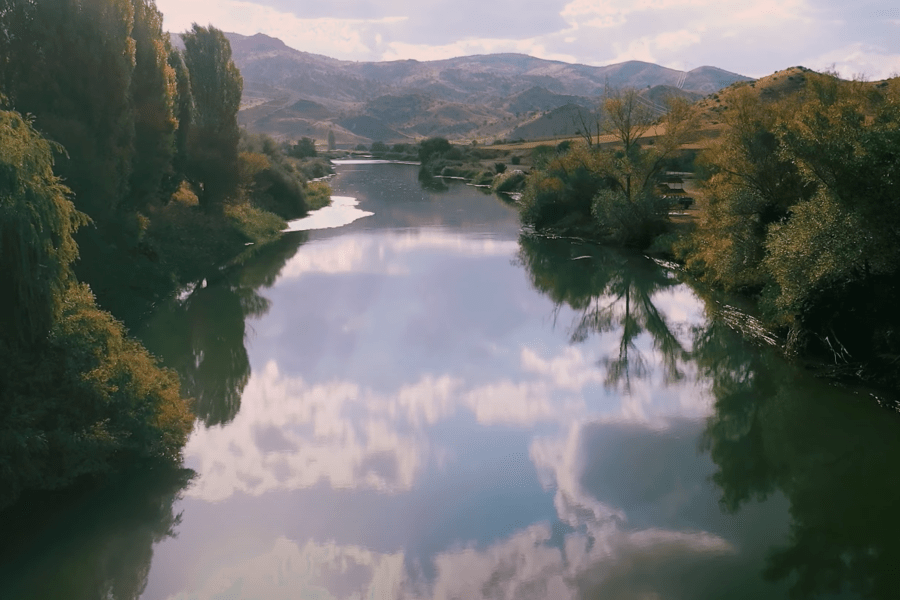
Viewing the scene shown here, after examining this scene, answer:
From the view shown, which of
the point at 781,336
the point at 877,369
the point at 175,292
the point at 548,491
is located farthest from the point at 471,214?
the point at 548,491

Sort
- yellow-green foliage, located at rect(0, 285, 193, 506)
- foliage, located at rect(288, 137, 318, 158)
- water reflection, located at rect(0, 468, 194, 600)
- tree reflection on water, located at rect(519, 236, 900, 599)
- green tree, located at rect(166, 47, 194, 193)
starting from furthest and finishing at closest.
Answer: foliage, located at rect(288, 137, 318, 158), green tree, located at rect(166, 47, 194, 193), tree reflection on water, located at rect(519, 236, 900, 599), yellow-green foliage, located at rect(0, 285, 193, 506), water reflection, located at rect(0, 468, 194, 600)

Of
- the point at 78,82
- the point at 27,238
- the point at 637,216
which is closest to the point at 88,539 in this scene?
the point at 27,238

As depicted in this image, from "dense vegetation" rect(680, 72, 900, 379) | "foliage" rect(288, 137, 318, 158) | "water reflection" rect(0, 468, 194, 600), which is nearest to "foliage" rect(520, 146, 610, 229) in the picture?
"dense vegetation" rect(680, 72, 900, 379)

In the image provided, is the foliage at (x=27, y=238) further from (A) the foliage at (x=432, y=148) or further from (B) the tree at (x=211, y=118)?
(A) the foliage at (x=432, y=148)

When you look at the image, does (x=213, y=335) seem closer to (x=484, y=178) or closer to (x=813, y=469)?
(x=813, y=469)

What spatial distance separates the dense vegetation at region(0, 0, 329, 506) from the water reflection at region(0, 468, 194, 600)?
551 millimetres

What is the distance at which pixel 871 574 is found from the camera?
32.6 ft

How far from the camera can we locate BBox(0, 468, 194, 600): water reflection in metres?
9.34

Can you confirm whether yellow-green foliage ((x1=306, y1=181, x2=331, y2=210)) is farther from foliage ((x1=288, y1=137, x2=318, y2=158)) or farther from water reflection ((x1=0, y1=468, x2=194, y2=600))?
water reflection ((x1=0, y1=468, x2=194, y2=600))

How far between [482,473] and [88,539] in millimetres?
6112

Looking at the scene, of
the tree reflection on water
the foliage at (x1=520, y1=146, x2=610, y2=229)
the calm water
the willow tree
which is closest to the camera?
the calm water

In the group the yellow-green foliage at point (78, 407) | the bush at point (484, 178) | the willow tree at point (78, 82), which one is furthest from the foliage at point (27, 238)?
the bush at point (484, 178)

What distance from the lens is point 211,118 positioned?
111ft

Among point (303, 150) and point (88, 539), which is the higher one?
point (303, 150)
